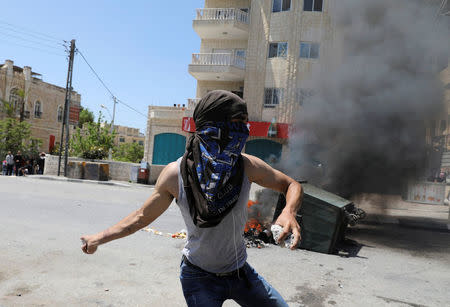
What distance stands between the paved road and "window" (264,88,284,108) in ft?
37.3

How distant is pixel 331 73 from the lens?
12.5 metres

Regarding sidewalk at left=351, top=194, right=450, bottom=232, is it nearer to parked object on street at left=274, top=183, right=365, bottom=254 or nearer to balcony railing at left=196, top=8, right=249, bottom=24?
parked object on street at left=274, top=183, right=365, bottom=254

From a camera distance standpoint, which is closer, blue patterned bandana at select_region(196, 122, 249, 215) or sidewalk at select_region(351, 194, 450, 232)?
blue patterned bandana at select_region(196, 122, 249, 215)

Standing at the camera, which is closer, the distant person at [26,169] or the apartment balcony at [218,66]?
the distant person at [26,169]

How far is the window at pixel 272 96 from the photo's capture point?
59.4 ft

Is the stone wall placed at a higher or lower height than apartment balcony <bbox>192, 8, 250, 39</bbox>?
lower

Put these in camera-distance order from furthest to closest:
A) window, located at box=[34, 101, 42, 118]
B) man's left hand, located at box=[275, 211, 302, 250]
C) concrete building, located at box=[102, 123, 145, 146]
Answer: concrete building, located at box=[102, 123, 145, 146] < window, located at box=[34, 101, 42, 118] < man's left hand, located at box=[275, 211, 302, 250]

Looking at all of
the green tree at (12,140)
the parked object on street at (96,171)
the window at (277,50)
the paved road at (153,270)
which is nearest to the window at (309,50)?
the window at (277,50)

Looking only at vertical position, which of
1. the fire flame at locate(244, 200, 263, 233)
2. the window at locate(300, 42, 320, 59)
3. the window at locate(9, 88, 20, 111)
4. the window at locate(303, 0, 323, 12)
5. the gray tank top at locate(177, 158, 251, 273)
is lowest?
the fire flame at locate(244, 200, 263, 233)

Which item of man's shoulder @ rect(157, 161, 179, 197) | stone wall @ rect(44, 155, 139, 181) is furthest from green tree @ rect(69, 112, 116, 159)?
man's shoulder @ rect(157, 161, 179, 197)

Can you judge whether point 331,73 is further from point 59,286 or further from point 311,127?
point 59,286

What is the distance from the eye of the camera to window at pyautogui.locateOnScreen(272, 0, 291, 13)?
18.4 meters

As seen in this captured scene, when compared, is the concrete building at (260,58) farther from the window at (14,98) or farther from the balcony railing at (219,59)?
the window at (14,98)

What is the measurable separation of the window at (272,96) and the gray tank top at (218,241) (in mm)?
16861
